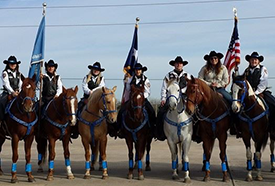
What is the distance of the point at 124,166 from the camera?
13.3 meters

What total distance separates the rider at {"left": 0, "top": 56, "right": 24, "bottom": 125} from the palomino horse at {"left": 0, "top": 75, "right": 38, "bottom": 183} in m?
0.46

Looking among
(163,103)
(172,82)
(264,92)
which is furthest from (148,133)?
(264,92)

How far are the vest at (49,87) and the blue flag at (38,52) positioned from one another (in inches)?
10.4

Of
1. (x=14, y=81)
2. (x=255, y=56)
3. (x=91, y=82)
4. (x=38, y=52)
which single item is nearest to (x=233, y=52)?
(x=255, y=56)

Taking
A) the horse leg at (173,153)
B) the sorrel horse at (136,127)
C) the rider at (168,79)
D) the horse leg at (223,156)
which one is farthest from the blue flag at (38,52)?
the horse leg at (223,156)

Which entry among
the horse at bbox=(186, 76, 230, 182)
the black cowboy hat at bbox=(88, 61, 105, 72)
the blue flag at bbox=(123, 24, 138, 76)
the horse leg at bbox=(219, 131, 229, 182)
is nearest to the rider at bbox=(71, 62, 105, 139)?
the black cowboy hat at bbox=(88, 61, 105, 72)

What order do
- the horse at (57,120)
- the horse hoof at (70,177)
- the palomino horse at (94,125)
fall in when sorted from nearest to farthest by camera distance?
the horse at (57,120), the palomino horse at (94,125), the horse hoof at (70,177)

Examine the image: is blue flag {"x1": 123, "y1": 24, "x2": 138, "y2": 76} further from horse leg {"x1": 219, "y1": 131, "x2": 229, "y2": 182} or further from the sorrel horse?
horse leg {"x1": 219, "y1": 131, "x2": 229, "y2": 182}

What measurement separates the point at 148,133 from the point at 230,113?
2.17 metres

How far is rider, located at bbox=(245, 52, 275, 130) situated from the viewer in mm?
10453

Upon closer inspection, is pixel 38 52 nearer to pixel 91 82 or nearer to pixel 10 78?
pixel 10 78

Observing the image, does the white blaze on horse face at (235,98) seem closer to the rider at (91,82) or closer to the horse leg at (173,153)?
the horse leg at (173,153)

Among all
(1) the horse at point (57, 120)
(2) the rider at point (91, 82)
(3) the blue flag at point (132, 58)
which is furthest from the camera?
Answer: (3) the blue flag at point (132, 58)

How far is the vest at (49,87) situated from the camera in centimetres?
1134
